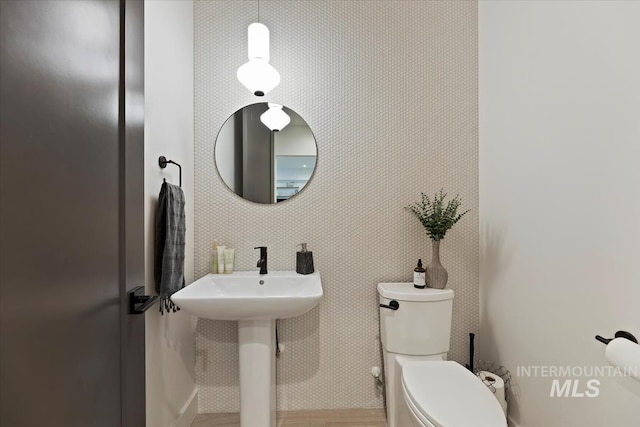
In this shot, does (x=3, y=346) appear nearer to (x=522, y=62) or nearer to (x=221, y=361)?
(x=221, y=361)

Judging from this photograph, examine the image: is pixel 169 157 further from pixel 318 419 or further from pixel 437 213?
pixel 318 419

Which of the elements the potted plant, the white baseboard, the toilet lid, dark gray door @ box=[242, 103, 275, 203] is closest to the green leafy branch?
the potted plant

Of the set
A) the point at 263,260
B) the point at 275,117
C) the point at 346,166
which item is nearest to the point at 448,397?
the point at 263,260

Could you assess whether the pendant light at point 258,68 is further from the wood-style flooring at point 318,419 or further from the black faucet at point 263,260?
the wood-style flooring at point 318,419

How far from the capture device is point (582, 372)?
1093 mm

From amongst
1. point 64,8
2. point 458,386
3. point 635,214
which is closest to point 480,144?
point 635,214

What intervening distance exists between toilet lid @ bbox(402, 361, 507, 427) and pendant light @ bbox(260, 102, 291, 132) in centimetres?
140

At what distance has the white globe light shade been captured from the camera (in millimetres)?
1467

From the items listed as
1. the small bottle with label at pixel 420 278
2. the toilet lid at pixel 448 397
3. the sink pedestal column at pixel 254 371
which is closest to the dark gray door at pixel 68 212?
the sink pedestal column at pixel 254 371

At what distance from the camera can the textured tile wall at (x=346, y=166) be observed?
1.71 meters

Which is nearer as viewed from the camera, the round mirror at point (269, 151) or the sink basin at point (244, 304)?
the sink basin at point (244, 304)

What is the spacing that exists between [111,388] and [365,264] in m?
1.27

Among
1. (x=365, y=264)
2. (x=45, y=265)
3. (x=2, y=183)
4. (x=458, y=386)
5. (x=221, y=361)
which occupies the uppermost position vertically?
(x=2, y=183)

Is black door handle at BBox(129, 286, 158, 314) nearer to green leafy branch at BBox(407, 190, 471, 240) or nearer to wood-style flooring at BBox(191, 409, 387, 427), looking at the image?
wood-style flooring at BBox(191, 409, 387, 427)
